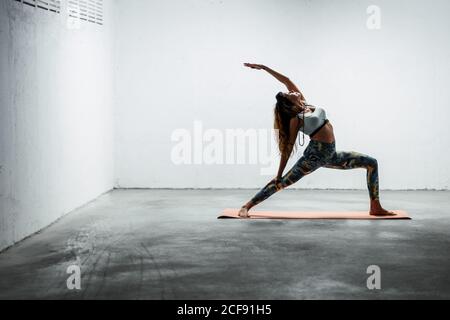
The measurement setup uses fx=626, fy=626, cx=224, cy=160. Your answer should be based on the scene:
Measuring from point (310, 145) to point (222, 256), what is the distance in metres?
1.95

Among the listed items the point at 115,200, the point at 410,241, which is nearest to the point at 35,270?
the point at 410,241

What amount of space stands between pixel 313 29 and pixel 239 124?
1.63 m

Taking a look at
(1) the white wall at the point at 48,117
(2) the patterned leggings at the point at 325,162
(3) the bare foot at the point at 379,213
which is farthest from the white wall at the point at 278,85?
(2) the patterned leggings at the point at 325,162

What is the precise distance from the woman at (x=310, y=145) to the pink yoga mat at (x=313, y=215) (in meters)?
0.11

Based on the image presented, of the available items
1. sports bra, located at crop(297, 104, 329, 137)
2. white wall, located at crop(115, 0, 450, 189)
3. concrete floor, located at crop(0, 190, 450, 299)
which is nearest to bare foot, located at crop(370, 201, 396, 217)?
concrete floor, located at crop(0, 190, 450, 299)

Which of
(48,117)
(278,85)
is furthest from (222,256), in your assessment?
(278,85)

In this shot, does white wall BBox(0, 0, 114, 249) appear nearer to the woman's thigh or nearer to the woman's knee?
the woman's thigh

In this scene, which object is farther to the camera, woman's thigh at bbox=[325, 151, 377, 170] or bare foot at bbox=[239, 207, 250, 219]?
bare foot at bbox=[239, 207, 250, 219]

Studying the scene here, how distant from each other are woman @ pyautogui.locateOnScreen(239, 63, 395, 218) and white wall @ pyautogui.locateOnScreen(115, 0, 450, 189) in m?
2.76

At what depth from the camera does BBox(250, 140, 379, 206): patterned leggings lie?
566 centimetres

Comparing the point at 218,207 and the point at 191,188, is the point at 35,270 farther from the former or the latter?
the point at 191,188

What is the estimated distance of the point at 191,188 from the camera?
28.3ft

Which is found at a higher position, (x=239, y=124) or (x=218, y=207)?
(x=239, y=124)
